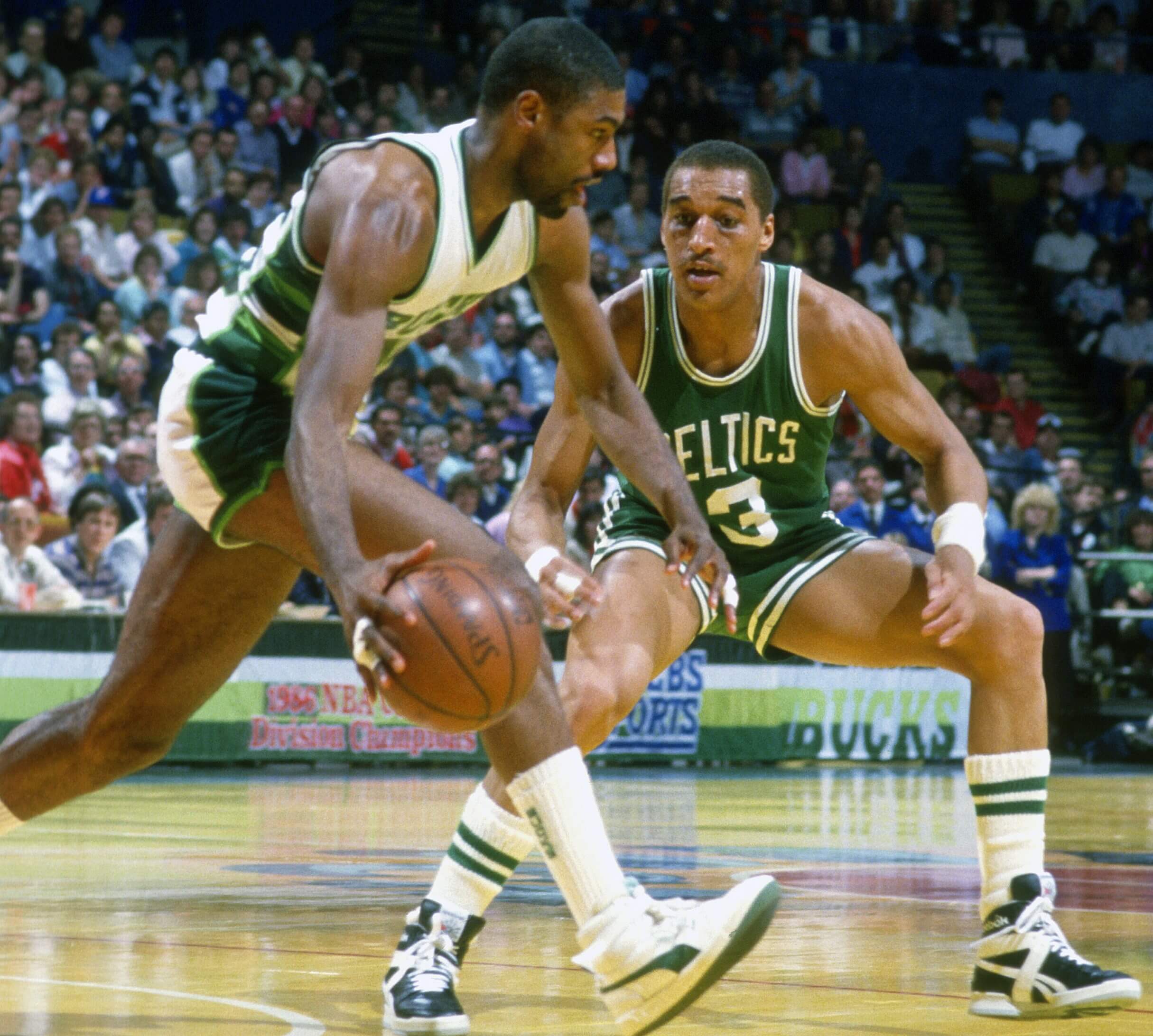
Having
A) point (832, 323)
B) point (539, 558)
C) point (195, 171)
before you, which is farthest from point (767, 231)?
point (195, 171)

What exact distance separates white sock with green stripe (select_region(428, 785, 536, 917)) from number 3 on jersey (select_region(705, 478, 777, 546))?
1174 millimetres

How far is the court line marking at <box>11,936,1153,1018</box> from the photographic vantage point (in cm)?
447

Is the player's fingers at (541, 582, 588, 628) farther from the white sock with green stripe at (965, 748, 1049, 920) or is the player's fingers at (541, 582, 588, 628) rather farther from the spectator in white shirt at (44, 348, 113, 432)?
the spectator in white shirt at (44, 348, 113, 432)

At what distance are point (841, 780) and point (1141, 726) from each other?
3196mm

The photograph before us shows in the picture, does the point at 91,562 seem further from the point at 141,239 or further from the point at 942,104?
the point at 942,104

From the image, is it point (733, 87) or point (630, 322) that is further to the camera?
point (733, 87)

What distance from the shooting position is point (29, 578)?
11594 mm

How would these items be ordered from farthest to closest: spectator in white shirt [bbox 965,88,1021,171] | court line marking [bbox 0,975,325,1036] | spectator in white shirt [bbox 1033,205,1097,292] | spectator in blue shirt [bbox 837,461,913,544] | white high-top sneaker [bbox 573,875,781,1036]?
spectator in white shirt [bbox 965,88,1021,171]
spectator in white shirt [bbox 1033,205,1097,292]
spectator in blue shirt [bbox 837,461,913,544]
court line marking [bbox 0,975,325,1036]
white high-top sneaker [bbox 573,875,781,1036]

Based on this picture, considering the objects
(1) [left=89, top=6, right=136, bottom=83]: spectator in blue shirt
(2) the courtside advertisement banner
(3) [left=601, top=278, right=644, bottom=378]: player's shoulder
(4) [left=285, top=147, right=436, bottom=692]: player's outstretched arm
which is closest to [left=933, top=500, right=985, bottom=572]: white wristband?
(3) [left=601, top=278, right=644, bottom=378]: player's shoulder

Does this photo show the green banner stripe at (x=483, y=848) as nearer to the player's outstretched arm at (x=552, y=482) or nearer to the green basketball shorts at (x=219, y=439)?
the player's outstretched arm at (x=552, y=482)

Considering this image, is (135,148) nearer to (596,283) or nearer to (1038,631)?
(596,283)

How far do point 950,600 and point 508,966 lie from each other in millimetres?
1404

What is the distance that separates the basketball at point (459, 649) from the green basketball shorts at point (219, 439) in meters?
0.63

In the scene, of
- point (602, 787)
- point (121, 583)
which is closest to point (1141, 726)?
point (602, 787)
